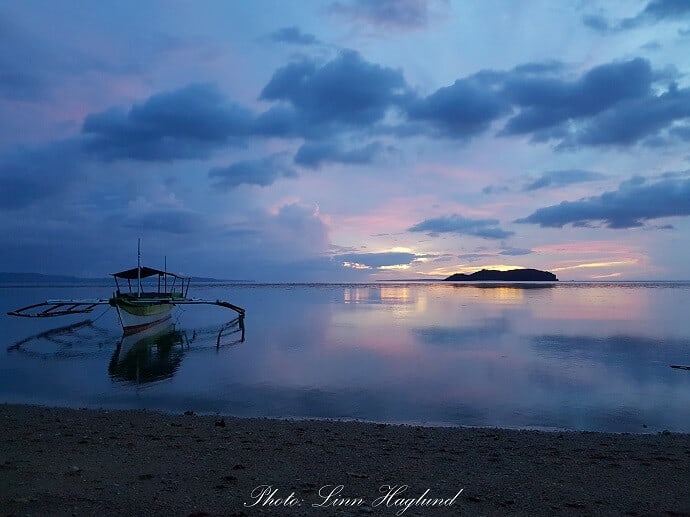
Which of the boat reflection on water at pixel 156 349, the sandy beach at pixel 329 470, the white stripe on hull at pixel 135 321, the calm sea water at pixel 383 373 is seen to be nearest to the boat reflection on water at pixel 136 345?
the boat reflection on water at pixel 156 349


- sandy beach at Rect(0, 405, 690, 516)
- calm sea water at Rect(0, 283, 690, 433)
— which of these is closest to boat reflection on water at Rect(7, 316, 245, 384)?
calm sea water at Rect(0, 283, 690, 433)

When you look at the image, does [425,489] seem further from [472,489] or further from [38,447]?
[38,447]

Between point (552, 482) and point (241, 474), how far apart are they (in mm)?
4820

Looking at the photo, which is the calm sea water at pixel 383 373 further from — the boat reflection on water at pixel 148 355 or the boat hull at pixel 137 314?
the boat hull at pixel 137 314

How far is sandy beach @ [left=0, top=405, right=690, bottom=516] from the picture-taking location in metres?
6.56

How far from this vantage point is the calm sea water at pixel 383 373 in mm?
14758

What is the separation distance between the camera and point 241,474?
25.4ft

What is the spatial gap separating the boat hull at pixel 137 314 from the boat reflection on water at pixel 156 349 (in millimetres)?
415

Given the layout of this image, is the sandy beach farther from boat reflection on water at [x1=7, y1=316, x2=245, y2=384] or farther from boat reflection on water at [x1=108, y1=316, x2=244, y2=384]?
boat reflection on water at [x1=7, y1=316, x2=245, y2=384]

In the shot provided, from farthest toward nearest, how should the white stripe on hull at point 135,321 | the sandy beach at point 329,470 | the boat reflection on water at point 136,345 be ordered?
the white stripe on hull at point 135,321
the boat reflection on water at point 136,345
the sandy beach at point 329,470

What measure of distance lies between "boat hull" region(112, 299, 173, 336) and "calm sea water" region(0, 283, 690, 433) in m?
1.55

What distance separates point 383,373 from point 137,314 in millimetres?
22043

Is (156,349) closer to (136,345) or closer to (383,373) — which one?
(136,345)

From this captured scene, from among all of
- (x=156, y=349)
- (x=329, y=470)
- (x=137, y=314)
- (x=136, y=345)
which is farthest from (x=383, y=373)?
(x=137, y=314)
